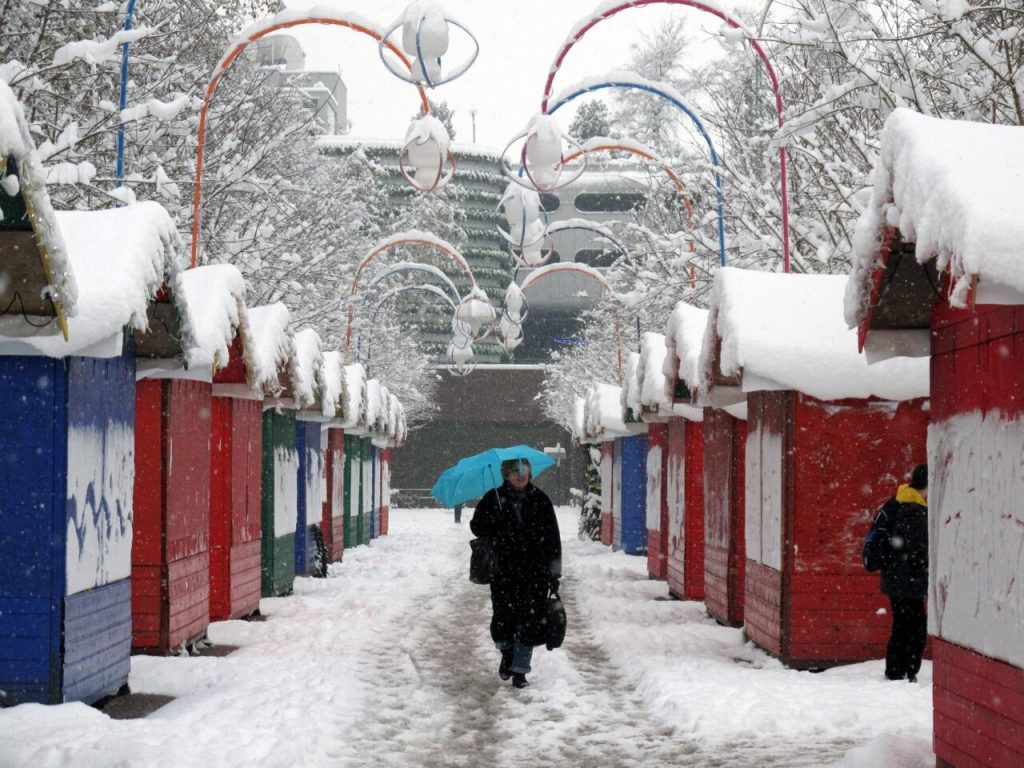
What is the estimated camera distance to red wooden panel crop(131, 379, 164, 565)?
1270cm

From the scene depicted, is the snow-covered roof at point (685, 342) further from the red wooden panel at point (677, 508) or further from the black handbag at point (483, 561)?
the black handbag at point (483, 561)

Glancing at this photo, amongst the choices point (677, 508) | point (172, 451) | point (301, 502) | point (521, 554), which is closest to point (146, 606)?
point (172, 451)

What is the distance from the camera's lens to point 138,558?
12742mm

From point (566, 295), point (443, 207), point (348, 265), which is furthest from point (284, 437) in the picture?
point (566, 295)

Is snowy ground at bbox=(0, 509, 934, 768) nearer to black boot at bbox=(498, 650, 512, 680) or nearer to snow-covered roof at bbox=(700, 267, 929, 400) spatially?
black boot at bbox=(498, 650, 512, 680)

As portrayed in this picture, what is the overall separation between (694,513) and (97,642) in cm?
1110

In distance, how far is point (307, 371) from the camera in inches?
803

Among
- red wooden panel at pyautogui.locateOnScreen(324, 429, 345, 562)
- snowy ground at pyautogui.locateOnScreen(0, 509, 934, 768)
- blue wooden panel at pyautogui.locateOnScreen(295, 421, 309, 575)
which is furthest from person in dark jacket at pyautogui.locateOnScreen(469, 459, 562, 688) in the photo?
red wooden panel at pyautogui.locateOnScreen(324, 429, 345, 562)

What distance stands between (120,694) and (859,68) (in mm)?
7568

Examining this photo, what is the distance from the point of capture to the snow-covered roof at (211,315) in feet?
37.4

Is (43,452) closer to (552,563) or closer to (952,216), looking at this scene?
(552,563)

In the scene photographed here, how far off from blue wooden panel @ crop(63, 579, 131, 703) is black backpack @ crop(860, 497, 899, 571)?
19.4 ft

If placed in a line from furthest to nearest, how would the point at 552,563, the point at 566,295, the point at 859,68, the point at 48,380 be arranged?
1. the point at 566,295
2. the point at 552,563
3. the point at 859,68
4. the point at 48,380

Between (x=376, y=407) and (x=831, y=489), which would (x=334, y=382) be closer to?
(x=376, y=407)
